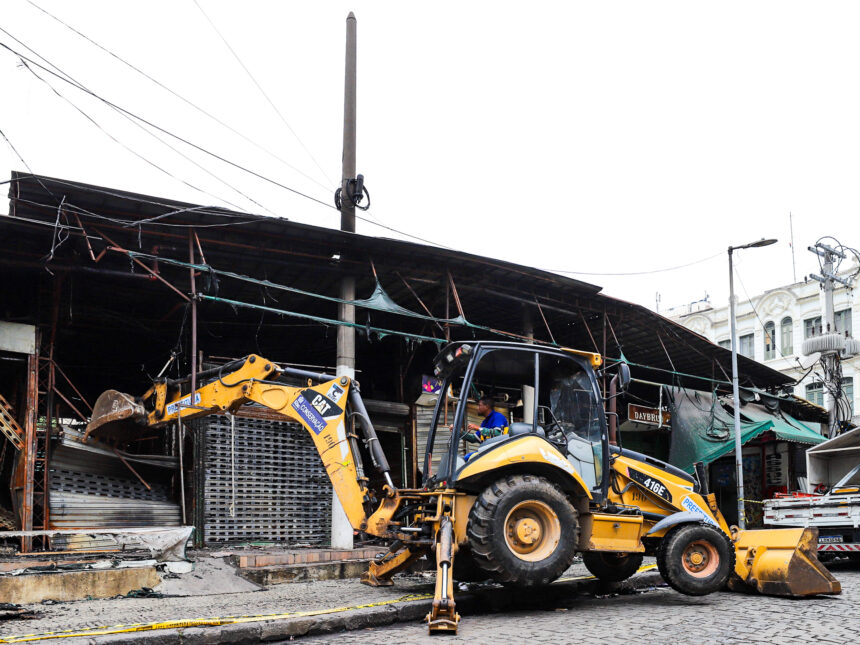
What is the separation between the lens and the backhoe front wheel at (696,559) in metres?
8.70

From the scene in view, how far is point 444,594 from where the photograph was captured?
7.16 metres

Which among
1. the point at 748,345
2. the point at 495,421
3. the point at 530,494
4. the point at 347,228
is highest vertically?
the point at 748,345

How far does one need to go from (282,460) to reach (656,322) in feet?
33.3

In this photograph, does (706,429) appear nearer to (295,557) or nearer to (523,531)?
(295,557)

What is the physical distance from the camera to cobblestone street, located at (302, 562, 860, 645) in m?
6.70

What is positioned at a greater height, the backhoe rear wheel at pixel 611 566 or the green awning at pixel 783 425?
the green awning at pixel 783 425

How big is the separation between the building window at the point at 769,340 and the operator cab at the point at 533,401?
3737 centimetres

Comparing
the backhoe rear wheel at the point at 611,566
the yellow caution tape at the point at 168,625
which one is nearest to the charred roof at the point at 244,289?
the backhoe rear wheel at the point at 611,566

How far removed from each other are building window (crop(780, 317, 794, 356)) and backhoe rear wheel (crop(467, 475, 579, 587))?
125ft

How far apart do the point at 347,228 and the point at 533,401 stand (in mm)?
8444

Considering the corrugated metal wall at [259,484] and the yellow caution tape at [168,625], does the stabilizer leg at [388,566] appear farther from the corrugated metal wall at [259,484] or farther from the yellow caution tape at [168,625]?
the corrugated metal wall at [259,484]

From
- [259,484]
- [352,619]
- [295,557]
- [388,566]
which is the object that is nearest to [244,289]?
[259,484]

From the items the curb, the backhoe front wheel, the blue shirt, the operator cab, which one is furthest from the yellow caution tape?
the backhoe front wheel

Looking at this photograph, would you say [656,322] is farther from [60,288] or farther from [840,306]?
[840,306]
